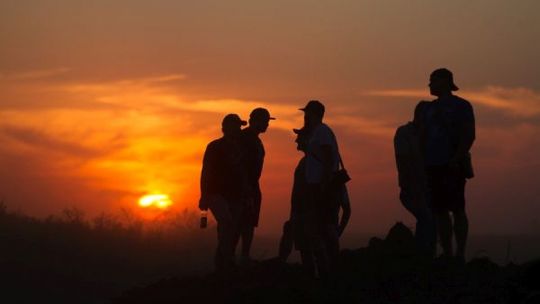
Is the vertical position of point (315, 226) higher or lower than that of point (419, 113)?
lower

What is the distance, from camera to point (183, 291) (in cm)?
1445

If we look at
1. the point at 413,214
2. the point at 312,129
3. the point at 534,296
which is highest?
the point at 312,129

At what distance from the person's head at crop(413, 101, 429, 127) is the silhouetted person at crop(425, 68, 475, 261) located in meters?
0.07

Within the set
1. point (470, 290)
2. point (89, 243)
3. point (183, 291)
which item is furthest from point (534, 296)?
point (89, 243)

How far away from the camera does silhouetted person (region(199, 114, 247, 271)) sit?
1513 centimetres

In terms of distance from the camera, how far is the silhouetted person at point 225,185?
15.1m

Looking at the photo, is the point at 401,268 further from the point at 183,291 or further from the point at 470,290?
the point at 183,291

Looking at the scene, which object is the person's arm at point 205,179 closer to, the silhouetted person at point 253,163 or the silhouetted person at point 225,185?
the silhouetted person at point 225,185

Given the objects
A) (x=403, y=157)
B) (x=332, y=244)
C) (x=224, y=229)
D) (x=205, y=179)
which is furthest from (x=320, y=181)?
(x=205, y=179)

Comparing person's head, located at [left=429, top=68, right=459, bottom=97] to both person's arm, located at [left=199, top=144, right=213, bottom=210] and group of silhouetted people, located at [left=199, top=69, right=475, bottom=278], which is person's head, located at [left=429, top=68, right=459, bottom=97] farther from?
person's arm, located at [left=199, top=144, right=213, bottom=210]

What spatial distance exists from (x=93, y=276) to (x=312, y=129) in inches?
429

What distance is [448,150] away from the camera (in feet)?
45.6

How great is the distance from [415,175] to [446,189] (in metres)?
0.42

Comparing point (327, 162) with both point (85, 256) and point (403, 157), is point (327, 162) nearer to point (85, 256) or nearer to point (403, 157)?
point (403, 157)
